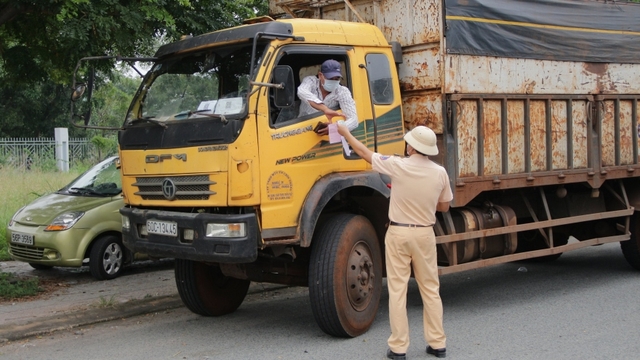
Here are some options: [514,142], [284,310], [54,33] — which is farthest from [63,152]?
[514,142]

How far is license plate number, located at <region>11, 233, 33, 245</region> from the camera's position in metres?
8.94

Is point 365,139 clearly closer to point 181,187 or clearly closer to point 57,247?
point 181,187

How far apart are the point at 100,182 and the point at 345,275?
5161mm

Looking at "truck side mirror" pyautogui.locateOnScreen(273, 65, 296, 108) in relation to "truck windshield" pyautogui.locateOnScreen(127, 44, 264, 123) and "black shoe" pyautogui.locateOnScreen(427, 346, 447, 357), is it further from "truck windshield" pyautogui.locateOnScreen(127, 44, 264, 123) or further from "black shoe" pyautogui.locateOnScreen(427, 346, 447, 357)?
"black shoe" pyautogui.locateOnScreen(427, 346, 447, 357)

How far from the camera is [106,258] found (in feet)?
30.2

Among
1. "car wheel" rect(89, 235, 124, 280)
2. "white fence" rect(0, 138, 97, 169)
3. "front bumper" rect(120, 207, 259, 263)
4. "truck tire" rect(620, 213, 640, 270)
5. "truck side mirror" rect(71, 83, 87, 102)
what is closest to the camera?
"front bumper" rect(120, 207, 259, 263)

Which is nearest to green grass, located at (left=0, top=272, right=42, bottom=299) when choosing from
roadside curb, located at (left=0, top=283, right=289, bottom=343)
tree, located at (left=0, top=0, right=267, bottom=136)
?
roadside curb, located at (left=0, top=283, right=289, bottom=343)

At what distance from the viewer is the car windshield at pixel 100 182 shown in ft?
31.9

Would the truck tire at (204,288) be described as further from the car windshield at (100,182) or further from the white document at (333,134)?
the car windshield at (100,182)

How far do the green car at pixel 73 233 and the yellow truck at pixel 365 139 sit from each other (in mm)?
2433

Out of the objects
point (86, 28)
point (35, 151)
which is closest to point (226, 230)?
point (86, 28)

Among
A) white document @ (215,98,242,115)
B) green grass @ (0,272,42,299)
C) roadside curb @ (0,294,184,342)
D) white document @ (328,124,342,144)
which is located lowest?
roadside curb @ (0,294,184,342)

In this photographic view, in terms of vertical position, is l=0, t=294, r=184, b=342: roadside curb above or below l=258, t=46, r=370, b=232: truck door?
below

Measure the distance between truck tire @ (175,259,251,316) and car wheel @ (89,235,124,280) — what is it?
7.85 ft
